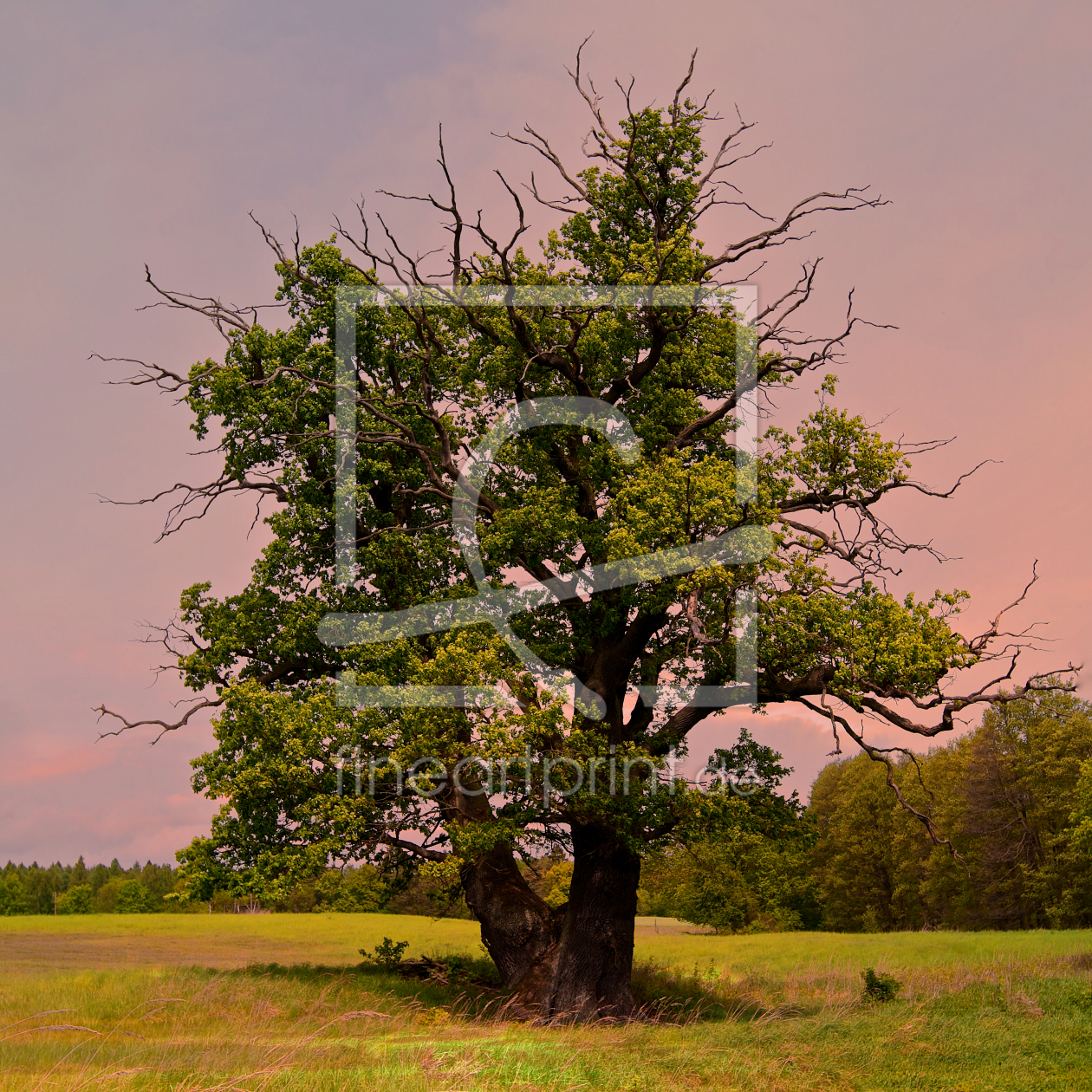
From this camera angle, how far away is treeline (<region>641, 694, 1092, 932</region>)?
191 feet

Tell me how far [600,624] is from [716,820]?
537 cm

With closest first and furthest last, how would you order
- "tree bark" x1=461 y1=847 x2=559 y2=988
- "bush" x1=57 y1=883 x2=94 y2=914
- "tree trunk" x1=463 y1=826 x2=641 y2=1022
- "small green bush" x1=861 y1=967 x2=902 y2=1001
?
"tree trunk" x1=463 y1=826 x2=641 y2=1022 → "small green bush" x1=861 y1=967 x2=902 y2=1001 → "tree bark" x1=461 y1=847 x2=559 y2=988 → "bush" x1=57 y1=883 x2=94 y2=914

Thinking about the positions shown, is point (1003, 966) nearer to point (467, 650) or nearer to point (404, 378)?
point (467, 650)

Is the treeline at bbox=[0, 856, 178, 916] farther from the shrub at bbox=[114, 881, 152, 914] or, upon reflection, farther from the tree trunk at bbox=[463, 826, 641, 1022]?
the tree trunk at bbox=[463, 826, 641, 1022]

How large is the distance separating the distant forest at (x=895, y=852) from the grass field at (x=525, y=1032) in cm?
236

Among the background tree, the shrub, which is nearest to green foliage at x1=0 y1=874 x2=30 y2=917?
the shrub

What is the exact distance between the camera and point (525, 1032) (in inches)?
647

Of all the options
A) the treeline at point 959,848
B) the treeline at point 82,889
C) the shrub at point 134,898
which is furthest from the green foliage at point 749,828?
the shrub at point 134,898

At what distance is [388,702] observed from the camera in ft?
64.1

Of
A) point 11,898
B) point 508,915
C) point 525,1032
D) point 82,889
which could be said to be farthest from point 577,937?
point 11,898

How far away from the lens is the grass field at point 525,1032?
34.0ft

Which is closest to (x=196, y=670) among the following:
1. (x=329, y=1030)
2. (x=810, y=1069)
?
(x=329, y=1030)

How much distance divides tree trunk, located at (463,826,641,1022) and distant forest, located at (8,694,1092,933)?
1.11 metres

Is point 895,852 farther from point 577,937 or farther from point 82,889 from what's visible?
point 82,889
